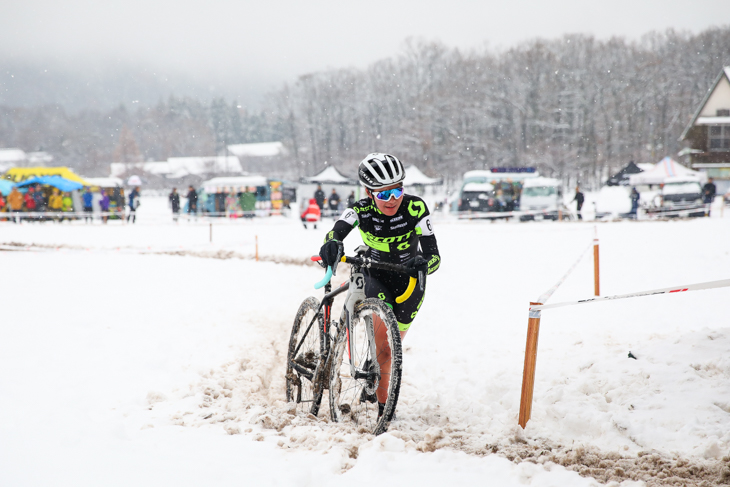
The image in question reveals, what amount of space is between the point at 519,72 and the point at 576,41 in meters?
7.24

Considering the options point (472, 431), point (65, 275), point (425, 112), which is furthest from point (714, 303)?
point (425, 112)

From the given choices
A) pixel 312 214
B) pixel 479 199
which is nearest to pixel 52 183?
pixel 312 214

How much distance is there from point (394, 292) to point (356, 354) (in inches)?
24.0

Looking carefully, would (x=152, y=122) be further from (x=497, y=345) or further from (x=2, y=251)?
(x=497, y=345)

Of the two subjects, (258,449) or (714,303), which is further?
(714,303)

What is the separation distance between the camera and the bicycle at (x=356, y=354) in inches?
138

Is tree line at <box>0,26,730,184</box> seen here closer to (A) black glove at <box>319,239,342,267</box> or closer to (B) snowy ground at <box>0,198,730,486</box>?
(B) snowy ground at <box>0,198,730,486</box>

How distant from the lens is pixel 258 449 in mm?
3211

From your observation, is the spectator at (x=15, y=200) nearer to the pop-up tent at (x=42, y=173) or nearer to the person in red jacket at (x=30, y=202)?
the person in red jacket at (x=30, y=202)

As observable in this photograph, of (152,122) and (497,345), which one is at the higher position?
(152,122)

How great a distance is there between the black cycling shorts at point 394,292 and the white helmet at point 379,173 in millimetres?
766

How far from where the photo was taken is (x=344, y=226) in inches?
159

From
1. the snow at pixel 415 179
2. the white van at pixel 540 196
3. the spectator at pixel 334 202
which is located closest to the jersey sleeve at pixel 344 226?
the spectator at pixel 334 202

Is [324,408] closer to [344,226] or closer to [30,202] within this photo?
[344,226]
